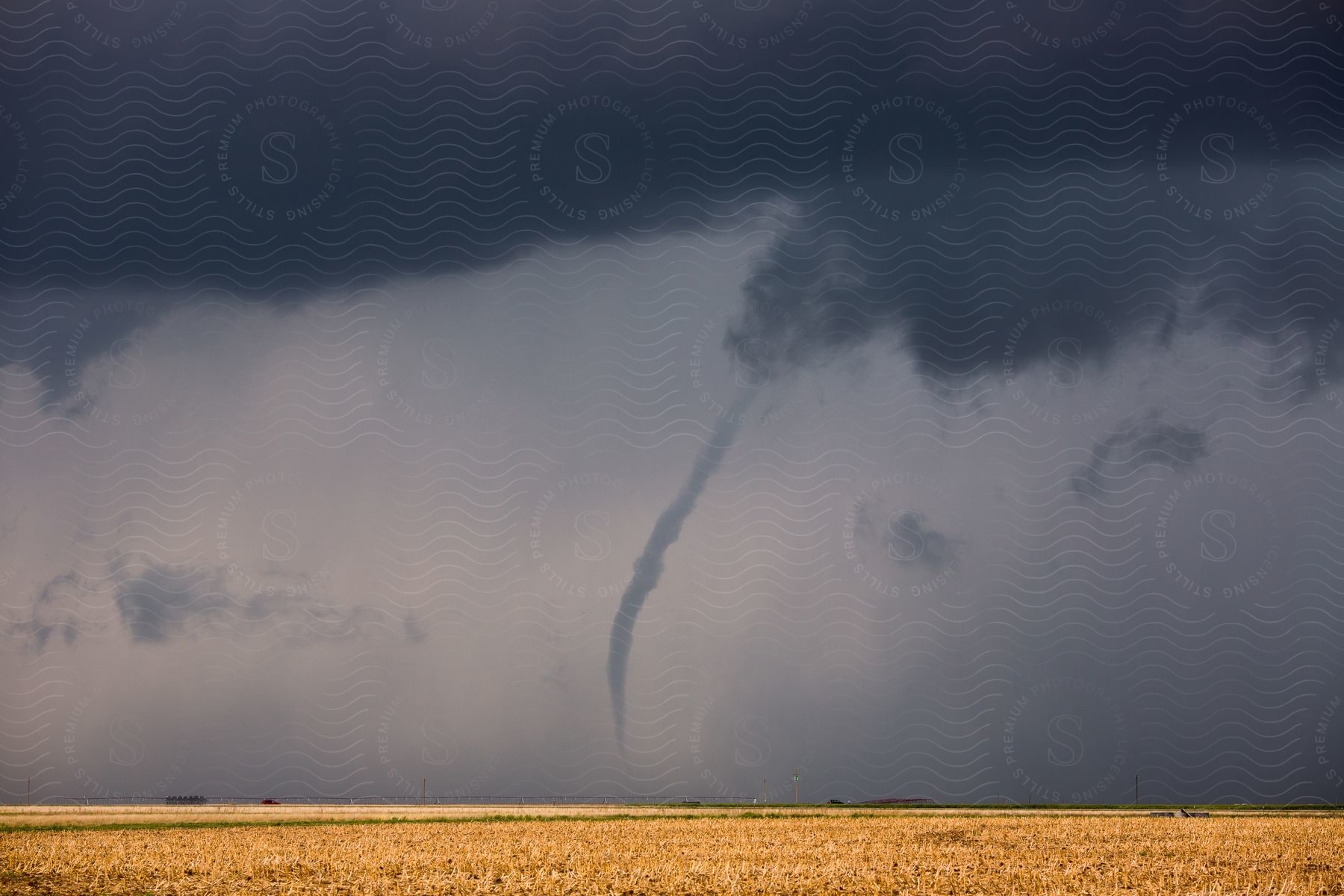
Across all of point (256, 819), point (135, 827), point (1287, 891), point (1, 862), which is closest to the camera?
point (1287, 891)

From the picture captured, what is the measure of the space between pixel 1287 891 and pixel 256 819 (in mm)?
62439

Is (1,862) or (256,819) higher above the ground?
(1,862)

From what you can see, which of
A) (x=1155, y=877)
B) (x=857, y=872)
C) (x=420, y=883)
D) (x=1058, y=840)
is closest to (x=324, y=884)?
(x=420, y=883)

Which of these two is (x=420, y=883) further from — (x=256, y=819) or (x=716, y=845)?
(x=256, y=819)

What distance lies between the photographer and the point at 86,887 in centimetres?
2912

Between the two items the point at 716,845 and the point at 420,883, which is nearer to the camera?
the point at 420,883

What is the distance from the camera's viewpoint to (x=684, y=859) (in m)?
35.7

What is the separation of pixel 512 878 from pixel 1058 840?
2734 centimetres

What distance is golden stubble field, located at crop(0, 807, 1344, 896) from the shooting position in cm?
2923

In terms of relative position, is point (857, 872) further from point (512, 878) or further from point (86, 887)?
point (86, 887)

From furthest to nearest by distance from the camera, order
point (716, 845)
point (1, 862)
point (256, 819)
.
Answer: point (256, 819) → point (716, 845) → point (1, 862)

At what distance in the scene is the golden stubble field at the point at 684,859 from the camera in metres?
29.2

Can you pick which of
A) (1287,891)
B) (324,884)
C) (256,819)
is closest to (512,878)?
(324,884)

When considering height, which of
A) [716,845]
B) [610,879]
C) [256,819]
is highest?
[610,879]
